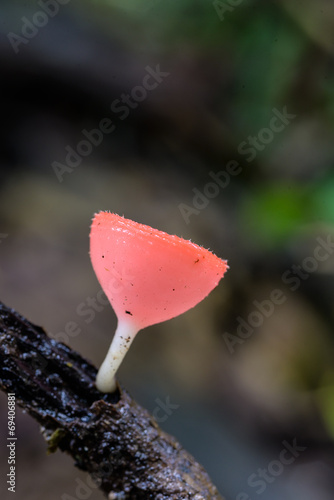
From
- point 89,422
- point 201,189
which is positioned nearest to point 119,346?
point 89,422

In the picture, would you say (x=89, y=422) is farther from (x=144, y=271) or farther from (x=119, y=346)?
(x=144, y=271)

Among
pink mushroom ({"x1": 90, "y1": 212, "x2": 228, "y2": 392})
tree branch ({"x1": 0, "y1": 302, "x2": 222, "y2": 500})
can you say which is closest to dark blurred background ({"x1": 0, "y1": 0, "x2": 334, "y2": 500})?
tree branch ({"x1": 0, "y1": 302, "x2": 222, "y2": 500})

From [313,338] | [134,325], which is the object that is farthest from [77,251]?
[134,325]

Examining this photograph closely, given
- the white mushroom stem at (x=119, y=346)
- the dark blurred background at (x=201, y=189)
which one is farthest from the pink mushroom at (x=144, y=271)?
the dark blurred background at (x=201, y=189)

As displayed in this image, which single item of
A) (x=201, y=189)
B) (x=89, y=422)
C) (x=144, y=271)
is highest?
(x=144, y=271)

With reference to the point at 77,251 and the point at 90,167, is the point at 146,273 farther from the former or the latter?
the point at 90,167

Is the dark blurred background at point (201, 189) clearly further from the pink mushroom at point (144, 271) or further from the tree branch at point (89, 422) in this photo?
the pink mushroom at point (144, 271)
